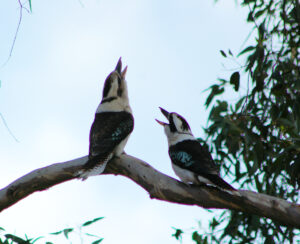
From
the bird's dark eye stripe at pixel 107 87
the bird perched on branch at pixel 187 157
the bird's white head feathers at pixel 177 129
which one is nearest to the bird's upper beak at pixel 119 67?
the bird's dark eye stripe at pixel 107 87

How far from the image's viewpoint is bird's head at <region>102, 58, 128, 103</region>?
405 cm

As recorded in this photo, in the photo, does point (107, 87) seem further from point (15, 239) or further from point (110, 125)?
point (15, 239)

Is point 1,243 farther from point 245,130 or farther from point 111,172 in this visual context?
point 245,130

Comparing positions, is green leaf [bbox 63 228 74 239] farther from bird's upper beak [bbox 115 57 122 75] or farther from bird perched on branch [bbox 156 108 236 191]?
bird's upper beak [bbox 115 57 122 75]

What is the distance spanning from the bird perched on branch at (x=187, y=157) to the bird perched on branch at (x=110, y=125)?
0.73ft

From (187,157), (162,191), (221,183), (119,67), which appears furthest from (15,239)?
(119,67)

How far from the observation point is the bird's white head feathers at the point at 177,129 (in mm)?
3568

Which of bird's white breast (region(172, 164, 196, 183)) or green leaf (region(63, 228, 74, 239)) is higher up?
bird's white breast (region(172, 164, 196, 183))

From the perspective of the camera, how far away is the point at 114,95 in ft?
13.3

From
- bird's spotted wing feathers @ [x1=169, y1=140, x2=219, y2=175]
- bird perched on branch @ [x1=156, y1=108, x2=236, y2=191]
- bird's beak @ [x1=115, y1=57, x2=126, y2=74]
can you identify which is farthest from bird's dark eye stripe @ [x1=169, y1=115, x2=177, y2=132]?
bird's beak @ [x1=115, y1=57, x2=126, y2=74]

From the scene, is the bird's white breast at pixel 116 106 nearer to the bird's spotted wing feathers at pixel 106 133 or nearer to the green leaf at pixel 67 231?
the bird's spotted wing feathers at pixel 106 133

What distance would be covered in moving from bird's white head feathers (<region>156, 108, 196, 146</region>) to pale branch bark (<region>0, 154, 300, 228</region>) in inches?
15.3

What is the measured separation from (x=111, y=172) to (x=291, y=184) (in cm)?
90

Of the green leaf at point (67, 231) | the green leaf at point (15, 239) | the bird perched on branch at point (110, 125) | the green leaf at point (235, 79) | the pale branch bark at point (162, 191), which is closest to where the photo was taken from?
the pale branch bark at point (162, 191)
